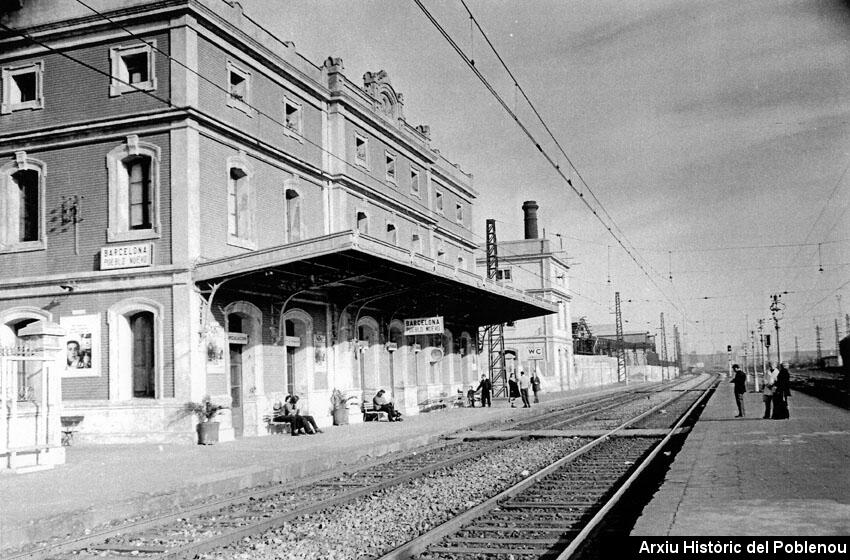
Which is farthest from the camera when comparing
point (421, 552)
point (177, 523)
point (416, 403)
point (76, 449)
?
point (416, 403)

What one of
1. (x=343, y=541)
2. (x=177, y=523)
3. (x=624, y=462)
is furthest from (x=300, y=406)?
(x=343, y=541)

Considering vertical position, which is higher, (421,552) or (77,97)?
(77,97)

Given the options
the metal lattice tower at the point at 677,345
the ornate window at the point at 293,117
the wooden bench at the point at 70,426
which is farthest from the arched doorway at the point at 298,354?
the metal lattice tower at the point at 677,345

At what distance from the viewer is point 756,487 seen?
889cm

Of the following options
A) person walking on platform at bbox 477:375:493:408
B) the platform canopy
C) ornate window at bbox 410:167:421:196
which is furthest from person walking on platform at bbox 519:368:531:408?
ornate window at bbox 410:167:421:196

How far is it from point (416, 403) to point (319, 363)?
7658 millimetres

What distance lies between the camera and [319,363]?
23.9m

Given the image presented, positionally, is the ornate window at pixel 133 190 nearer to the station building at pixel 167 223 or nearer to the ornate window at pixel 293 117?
the station building at pixel 167 223

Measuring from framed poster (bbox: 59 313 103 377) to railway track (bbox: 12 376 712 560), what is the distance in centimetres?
832

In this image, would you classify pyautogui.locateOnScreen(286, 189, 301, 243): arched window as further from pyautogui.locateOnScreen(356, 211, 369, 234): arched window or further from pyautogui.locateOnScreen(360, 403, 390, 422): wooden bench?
pyautogui.locateOnScreen(360, 403, 390, 422): wooden bench

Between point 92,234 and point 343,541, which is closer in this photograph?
point 343,541

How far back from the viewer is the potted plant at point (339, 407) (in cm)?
2381

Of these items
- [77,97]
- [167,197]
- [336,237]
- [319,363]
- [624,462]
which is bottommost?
[624,462]

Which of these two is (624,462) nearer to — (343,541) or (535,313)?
(343,541)
